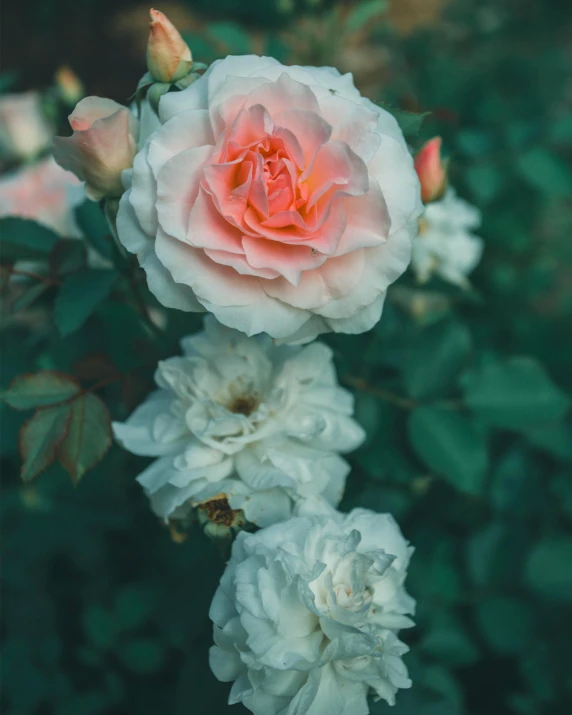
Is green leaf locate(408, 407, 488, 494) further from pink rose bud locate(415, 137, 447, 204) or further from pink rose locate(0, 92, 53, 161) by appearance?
pink rose locate(0, 92, 53, 161)

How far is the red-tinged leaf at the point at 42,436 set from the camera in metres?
0.76

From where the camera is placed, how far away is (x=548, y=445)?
1411 mm

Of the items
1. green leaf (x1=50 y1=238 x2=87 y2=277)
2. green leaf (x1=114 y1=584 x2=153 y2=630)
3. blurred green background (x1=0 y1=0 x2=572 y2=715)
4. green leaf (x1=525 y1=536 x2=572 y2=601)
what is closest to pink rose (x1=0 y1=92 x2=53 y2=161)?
blurred green background (x1=0 y1=0 x2=572 y2=715)

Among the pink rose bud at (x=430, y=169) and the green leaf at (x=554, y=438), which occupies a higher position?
the pink rose bud at (x=430, y=169)

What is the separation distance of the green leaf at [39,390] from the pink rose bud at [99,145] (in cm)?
22

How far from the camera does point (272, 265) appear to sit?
2.13 feet

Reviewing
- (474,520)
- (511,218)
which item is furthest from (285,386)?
(511,218)

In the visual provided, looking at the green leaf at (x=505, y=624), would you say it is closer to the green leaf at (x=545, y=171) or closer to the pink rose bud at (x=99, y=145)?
the green leaf at (x=545, y=171)

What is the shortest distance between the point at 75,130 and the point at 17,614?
108cm

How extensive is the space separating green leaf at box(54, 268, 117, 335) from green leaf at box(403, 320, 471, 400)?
57 centimetres

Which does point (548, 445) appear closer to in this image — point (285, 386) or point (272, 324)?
point (285, 386)

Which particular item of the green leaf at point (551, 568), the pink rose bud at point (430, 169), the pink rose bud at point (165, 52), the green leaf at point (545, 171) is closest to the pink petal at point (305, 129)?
the pink rose bud at point (165, 52)

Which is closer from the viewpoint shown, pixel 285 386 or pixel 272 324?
pixel 272 324

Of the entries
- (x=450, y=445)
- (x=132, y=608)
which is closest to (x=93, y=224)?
(x=450, y=445)
